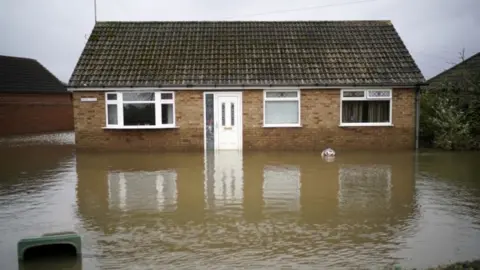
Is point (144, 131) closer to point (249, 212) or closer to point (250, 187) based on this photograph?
point (250, 187)

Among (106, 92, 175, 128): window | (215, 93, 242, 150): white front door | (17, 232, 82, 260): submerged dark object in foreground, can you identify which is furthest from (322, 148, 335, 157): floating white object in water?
(17, 232, 82, 260): submerged dark object in foreground

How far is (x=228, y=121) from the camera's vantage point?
17.3 meters

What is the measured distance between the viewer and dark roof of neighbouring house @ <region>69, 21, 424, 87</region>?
1725cm

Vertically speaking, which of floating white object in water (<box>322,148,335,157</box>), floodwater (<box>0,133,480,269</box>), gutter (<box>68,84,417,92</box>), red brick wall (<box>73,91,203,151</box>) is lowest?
floodwater (<box>0,133,480,269</box>)

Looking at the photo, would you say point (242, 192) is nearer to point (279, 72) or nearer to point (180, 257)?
point (180, 257)

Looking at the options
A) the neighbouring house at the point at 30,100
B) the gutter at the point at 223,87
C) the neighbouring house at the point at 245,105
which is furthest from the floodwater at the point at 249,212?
the neighbouring house at the point at 30,100

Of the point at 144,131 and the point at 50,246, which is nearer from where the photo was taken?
the point at 50,246

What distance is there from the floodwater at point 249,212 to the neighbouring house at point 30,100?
16670 millimetres

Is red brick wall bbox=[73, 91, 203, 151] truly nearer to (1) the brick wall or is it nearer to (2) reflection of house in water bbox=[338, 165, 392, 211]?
(1) the brick wall

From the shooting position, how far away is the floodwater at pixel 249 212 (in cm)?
604

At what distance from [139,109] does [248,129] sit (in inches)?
167

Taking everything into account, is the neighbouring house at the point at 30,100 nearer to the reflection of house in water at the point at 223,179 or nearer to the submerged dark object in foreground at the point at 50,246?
the reflection of house in water at the point at 223,179

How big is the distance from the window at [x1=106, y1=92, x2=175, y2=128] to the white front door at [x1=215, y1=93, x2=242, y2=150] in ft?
5.77

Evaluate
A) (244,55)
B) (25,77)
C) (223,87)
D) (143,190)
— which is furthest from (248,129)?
(25,77)
